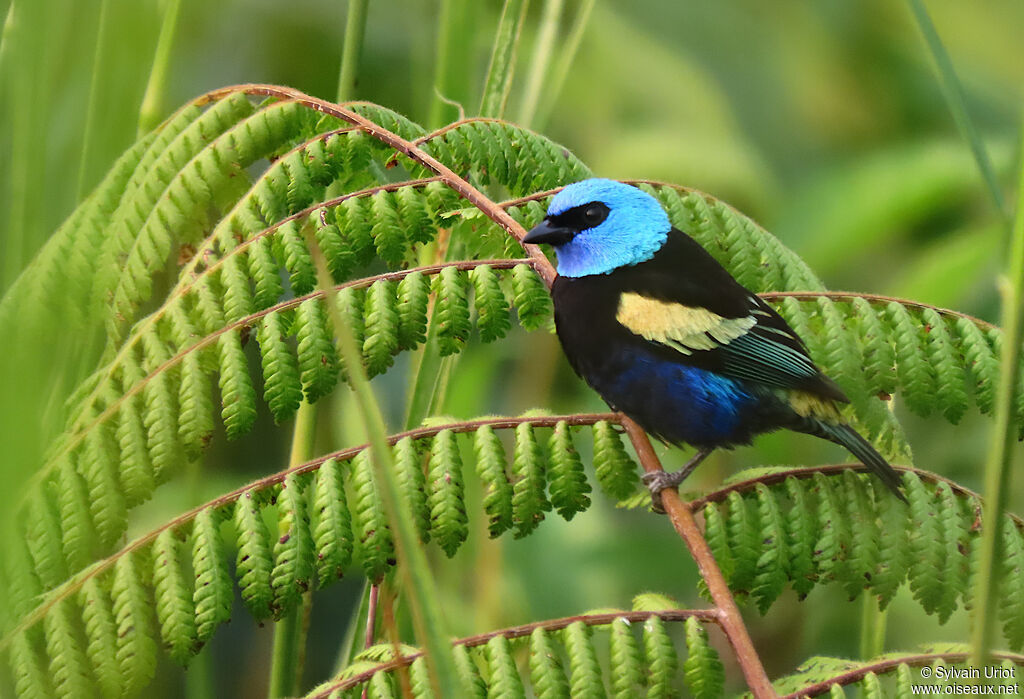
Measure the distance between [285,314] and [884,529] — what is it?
870 mm

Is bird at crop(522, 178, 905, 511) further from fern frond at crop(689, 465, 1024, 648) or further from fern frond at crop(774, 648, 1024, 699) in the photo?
A: fern frond at crop(774, 648, 1024, 699)

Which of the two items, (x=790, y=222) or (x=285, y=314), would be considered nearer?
(x=285, y=314)

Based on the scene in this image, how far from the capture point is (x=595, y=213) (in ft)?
5.62

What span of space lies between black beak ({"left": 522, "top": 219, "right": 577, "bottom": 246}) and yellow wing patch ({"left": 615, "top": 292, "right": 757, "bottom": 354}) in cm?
16

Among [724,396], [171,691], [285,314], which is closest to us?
[285,314]

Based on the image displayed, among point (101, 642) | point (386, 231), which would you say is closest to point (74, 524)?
point (101, 642)

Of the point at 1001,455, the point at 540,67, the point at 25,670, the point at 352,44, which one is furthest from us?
the point at 540,67

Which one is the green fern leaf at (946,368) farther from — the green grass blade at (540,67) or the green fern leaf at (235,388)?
the green fern leaf at (235,388)

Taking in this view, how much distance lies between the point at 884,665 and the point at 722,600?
21cm

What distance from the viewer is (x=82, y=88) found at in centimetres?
135

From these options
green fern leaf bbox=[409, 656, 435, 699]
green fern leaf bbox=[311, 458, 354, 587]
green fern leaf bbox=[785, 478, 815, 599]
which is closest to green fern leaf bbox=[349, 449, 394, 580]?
green fern leaf bbox=[311, 458, 354, 587]

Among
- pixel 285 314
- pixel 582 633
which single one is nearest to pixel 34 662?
pixel 285 314

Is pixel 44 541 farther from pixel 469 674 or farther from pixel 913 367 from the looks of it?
pixel 913 367

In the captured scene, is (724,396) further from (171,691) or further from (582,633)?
(171,691)
